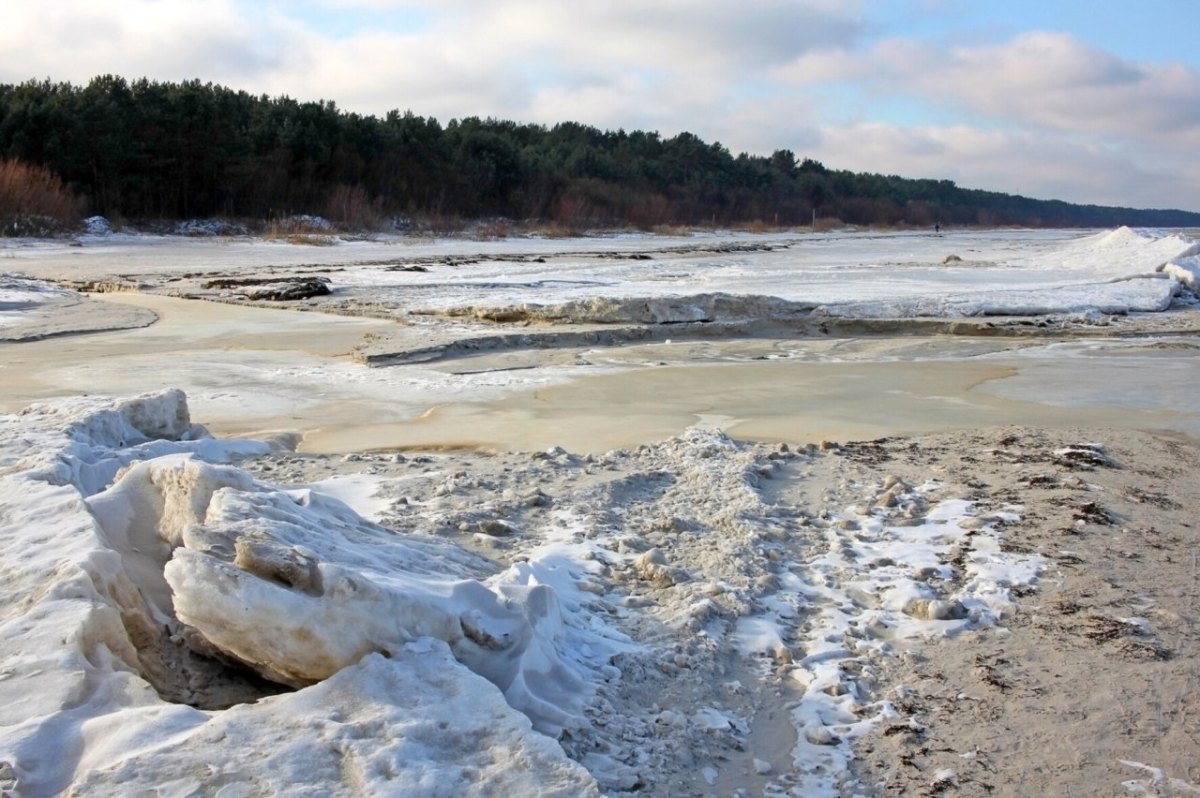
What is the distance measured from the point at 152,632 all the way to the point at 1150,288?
1680 centimetres

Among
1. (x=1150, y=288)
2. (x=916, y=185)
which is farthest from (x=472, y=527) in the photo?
(x=916, y=185)

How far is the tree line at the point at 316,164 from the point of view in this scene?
32.2 m

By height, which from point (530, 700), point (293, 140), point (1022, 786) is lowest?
point (1022, 786)

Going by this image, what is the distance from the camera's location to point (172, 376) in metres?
8.23

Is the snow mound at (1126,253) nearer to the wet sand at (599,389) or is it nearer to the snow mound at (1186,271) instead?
the snow mound at (1186,271)

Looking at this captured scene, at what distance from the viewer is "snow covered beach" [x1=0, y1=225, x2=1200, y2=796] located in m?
2.31

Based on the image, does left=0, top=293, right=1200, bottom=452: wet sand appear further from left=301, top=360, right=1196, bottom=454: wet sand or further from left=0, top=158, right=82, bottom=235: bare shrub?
left=0, top=158, right=82, bottom=235: bare shrub

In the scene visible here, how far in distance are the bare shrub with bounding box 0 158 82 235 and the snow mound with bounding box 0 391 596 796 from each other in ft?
82.8

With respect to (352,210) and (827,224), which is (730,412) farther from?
(827,224)

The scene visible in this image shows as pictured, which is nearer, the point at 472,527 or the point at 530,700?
the point at 530,700

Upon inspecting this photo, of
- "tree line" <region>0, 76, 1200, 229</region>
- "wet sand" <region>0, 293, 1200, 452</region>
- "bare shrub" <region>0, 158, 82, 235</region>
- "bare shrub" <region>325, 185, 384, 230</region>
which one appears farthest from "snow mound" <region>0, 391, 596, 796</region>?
"bare shrub" <region>325, 185, 384, 230</region>

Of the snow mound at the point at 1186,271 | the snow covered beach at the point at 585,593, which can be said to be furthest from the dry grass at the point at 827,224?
the snow covered beach at the point at 585,593

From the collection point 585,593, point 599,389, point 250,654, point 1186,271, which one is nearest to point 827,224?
point 1186,271

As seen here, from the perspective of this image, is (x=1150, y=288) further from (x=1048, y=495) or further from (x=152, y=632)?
(x=152, y=632)
